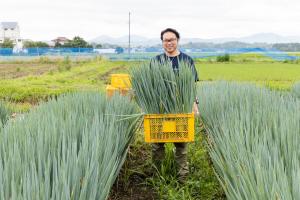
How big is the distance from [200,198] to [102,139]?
3.86 ft

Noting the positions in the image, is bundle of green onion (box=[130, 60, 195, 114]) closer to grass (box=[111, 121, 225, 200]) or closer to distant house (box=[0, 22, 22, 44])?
grass (box=[111, 121, 225, 200])

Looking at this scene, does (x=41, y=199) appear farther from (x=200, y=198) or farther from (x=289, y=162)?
(x=200, y=198)

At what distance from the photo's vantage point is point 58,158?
1952 mm

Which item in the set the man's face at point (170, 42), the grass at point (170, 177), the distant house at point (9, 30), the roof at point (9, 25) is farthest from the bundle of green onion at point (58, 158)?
the distant house at point (9, 30)

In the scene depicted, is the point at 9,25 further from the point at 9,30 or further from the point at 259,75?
the point at 259,75

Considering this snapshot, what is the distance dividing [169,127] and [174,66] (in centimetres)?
72

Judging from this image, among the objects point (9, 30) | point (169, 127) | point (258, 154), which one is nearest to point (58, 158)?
point (258, 154)

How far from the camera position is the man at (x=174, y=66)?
149 inches

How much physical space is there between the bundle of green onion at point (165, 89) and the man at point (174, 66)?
0.13 m

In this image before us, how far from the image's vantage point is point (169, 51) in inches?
157

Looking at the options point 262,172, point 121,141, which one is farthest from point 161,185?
point 262,172

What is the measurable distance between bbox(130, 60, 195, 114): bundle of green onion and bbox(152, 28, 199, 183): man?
0.13 m

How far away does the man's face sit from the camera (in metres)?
3.90

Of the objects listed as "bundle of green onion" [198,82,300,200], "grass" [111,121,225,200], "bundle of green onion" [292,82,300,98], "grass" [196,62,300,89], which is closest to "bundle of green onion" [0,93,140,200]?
"grass" [111,121,225,200]
